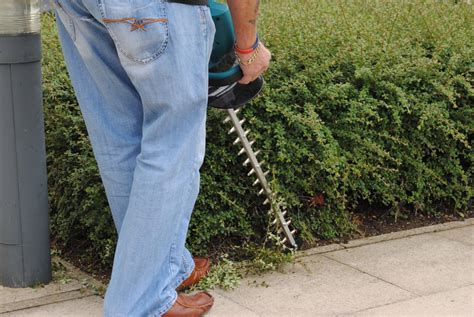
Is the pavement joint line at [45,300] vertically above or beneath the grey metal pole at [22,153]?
beneath

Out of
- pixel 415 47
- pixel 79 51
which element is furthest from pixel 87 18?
pixel 415 47

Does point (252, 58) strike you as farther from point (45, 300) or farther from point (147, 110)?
point (45, 300)

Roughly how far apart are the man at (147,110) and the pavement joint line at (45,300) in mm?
633

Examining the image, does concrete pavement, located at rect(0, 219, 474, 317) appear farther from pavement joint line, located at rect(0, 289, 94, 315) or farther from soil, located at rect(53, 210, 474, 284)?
soil, located at rect(53, 210, 474, 284)

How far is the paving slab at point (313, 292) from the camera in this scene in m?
3.75

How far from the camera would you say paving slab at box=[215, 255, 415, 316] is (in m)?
3.75

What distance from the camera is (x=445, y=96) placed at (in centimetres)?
476

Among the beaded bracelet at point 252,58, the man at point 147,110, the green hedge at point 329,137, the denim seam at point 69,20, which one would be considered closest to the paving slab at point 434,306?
the green hedge at point 329,137

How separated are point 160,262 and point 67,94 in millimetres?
1429

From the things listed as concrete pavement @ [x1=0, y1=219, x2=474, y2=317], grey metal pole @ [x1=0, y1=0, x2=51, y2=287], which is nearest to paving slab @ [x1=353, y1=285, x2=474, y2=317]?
concrete pavement @ [x1=0, y1=219, x2=474, y2=317]

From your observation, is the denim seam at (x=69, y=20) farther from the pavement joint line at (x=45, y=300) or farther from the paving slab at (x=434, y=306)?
the paving slab at (x=434, y=306)

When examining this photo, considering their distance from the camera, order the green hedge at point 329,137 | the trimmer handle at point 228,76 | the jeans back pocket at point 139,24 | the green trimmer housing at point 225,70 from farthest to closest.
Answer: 1. the green hedge at point 329,137
2. the trimmer handle at point 228,76
3. the green trimmer housing at point 225,70
4. the jeans back pocket at point 139,24

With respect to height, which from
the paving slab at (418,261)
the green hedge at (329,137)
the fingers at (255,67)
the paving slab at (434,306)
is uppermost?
the fingers at (255,67)

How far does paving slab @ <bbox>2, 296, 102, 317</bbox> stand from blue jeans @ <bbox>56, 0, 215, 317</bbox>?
54 centimetres
